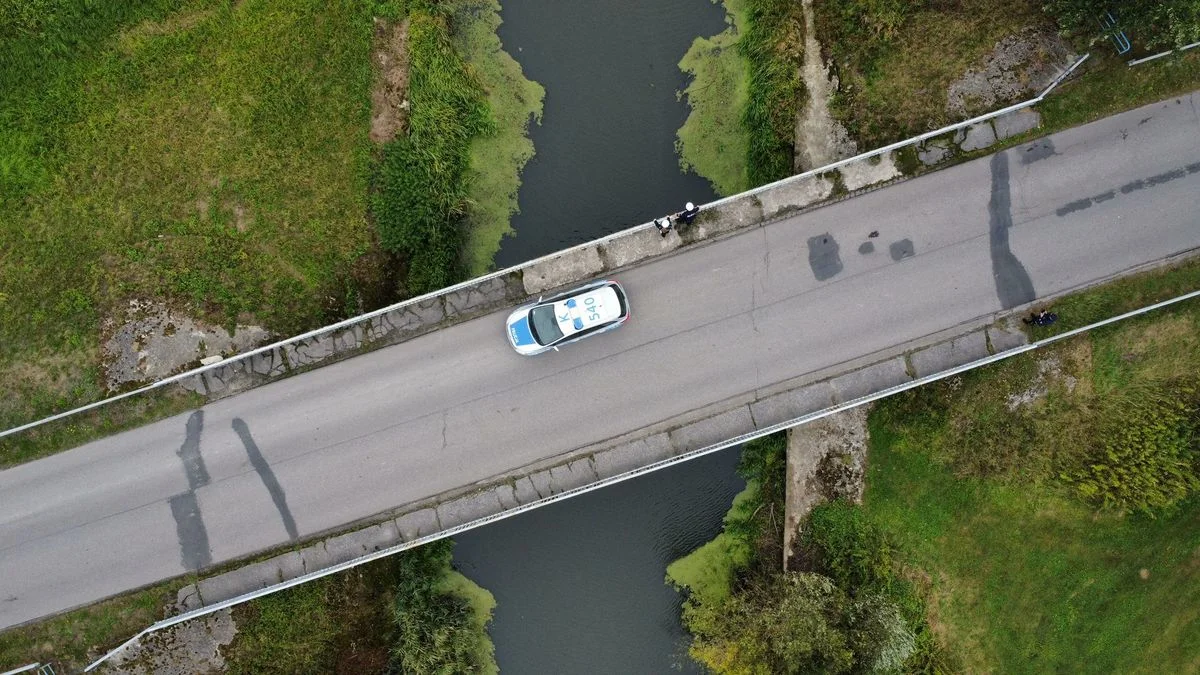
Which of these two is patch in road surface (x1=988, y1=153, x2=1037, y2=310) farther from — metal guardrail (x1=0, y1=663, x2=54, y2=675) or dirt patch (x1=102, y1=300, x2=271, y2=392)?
metal guardrail (x1=0, y1=663, x2=54, y2=675)

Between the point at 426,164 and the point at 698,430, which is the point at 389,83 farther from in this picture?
the point at 698,430

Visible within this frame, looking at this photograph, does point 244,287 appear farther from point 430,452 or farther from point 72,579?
point 72,579

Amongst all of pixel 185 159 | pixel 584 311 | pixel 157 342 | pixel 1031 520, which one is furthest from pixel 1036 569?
pixel 185 159

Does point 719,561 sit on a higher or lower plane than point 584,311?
lower

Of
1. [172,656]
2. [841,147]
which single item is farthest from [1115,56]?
[172,656]

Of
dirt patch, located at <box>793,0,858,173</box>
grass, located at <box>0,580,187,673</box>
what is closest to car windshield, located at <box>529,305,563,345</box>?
dirt patch, located at <box>793,0,858,173</box>

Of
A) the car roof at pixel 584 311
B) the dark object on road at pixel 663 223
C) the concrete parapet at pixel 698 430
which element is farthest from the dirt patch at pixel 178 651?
the dark object on road at pixel 663 223
